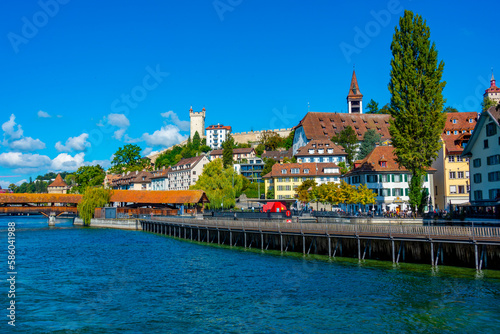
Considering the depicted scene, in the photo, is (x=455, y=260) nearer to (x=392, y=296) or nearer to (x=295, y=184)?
(x=392, y=296)

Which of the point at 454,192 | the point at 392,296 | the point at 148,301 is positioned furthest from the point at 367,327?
the point at 454,192

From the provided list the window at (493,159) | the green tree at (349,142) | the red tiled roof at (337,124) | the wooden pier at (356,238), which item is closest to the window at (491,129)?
the window at (493,159)

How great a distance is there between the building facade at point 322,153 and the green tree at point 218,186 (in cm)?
1752

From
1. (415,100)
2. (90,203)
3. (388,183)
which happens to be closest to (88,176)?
(90,203)

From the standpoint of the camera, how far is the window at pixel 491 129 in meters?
48.8

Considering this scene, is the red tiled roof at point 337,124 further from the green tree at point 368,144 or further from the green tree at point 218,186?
the green tree at point 218,186

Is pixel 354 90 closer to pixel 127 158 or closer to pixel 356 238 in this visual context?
pixel 127 158

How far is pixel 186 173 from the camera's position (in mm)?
133500

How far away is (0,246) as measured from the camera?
2101 inches

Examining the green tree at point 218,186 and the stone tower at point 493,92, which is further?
the stone tower at point 493,92

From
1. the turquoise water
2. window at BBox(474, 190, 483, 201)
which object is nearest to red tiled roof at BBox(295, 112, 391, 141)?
window at BBox(474, 190, 483, 201)

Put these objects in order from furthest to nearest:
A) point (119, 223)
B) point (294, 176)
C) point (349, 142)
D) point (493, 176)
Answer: point (349, 142), point (294, 176), point (119, 223), point (493, 176)

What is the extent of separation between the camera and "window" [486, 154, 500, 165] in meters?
48.7

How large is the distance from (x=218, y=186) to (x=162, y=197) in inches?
451
